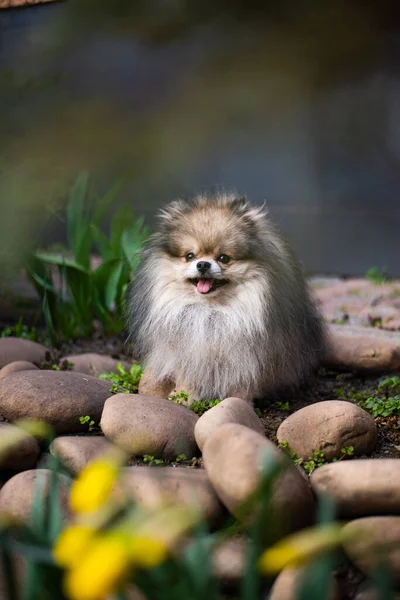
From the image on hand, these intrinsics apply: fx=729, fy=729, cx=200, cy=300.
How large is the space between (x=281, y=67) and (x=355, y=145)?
105 centimetres

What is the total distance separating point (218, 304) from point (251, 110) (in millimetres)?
4597

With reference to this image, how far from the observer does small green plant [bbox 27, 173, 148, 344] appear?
4.25 m

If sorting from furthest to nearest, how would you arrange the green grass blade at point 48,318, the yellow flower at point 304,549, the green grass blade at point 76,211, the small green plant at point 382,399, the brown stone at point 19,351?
the green grass blade at point 76,211 → the green grass blade at point 48,318 → the brown stone at point 19,351 → the small green plant at point 382,399 → the yellow flower at point 304,549

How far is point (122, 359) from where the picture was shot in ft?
13.5

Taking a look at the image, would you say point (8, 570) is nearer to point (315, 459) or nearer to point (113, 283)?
point (315, 459)

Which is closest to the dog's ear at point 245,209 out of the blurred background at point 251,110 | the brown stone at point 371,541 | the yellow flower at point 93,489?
the brown stone at point 371,541

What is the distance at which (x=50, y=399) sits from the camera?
8.77 ft

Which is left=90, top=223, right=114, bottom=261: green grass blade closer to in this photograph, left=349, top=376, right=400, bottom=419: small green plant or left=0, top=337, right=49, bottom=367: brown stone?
left=0, top=337, right=49, bottom=367: brown stone

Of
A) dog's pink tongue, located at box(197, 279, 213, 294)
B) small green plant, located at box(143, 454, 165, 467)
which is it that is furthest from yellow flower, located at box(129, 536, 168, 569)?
dog's pink tongue, located at box(197, 279, 213, 294)

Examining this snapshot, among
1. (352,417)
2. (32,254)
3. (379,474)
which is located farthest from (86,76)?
(379,474)

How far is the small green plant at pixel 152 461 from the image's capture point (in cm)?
248

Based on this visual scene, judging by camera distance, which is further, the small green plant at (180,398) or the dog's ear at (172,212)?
the dog's ear at (172,212)

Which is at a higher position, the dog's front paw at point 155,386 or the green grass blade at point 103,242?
the green grass blade at point 103,242

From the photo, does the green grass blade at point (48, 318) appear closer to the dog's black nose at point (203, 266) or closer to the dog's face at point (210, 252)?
the dog's face at point (210, 252)
